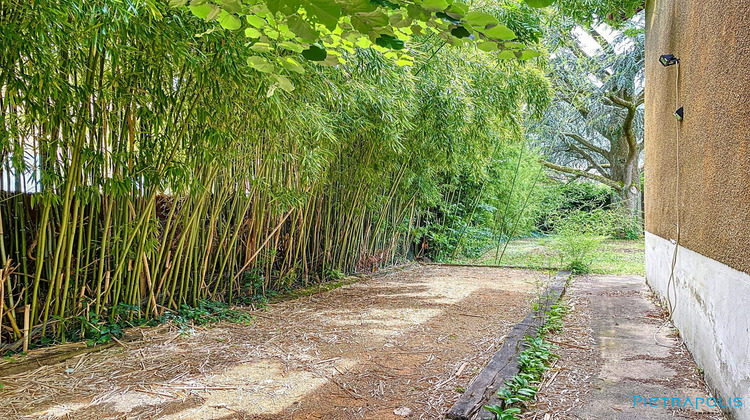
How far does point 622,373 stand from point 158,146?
262 cm

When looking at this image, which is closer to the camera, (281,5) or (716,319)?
(281,5)

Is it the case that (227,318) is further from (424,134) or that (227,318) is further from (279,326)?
(424,134)

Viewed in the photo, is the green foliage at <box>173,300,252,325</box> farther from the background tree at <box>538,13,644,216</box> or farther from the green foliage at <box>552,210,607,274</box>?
the background tree at <box>538,13,644,216</box>

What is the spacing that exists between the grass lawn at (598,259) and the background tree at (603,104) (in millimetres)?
932

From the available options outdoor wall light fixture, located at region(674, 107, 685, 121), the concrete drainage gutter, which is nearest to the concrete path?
the concrete drainage gutter

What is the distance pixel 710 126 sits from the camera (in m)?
1.96

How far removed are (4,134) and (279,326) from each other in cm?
180

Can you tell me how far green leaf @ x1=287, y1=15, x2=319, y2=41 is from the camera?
96 cm

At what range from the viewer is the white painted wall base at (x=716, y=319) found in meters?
1.50

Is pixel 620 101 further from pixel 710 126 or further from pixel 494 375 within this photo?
pixel 494 375

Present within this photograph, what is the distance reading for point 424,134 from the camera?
13.4 ft

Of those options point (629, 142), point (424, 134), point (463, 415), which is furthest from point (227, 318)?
point (629, 142)

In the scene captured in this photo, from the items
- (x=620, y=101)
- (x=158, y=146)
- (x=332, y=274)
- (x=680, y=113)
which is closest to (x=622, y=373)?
(x=680, y=113)

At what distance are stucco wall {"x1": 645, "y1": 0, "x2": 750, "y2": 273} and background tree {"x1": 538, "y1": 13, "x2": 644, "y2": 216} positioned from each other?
4.66 meters
